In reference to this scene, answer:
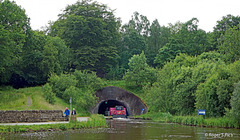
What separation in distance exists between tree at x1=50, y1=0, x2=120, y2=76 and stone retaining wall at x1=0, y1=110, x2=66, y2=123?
34.1 m

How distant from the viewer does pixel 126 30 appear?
88.5 metres

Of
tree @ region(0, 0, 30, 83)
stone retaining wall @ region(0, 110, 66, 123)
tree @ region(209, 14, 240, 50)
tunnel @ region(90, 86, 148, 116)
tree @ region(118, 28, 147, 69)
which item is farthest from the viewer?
tree @ region(118, 28, 147, 69)

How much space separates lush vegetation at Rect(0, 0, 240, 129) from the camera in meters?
42.2

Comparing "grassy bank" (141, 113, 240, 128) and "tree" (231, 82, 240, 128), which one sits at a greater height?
"tree" (231, 82, 240, 128)

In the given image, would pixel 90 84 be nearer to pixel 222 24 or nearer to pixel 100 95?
pixel 100 95

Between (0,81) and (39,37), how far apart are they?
410 inches

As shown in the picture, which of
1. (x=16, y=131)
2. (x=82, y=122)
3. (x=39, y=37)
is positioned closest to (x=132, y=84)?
(x=39, y=37)

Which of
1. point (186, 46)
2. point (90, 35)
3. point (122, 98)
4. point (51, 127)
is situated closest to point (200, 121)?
point (51, 127)

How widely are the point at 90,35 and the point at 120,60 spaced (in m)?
11.5

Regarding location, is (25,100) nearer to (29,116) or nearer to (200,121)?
(29,116)

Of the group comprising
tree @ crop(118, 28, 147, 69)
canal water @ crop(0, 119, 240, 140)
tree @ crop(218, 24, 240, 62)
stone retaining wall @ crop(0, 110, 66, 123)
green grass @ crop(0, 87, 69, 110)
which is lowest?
canal water @ crop(0, 119, 240, 140)

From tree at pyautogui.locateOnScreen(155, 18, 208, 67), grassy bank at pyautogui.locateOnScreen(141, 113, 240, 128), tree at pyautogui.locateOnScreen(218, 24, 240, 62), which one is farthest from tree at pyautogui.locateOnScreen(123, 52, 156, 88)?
grassy bank at pyautogui.locateOnScreen(141, 113, 240, 128)

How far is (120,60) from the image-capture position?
8212 centimetres

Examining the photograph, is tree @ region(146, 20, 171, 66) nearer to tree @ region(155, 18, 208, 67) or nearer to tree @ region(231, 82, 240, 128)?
tree @ region(155, 18, 208, 67)
